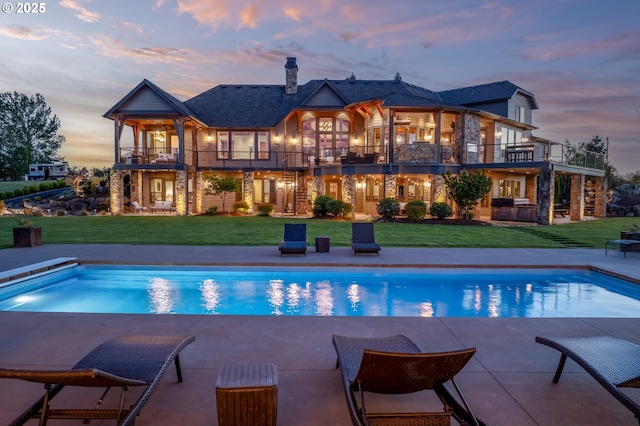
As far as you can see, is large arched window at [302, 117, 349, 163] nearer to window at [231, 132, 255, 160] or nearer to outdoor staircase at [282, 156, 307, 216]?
outdoor staircase at [282, 156, 307, 216]

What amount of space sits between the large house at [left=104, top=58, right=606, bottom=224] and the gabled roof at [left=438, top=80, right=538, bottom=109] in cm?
8

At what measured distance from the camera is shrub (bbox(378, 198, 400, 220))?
69.1 feet

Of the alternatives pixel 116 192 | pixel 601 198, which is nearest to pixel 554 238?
pixel 601 198

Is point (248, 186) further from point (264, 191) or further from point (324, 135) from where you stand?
point (324, 135)

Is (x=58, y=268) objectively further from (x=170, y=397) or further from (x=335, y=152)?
(x=335, y=152)

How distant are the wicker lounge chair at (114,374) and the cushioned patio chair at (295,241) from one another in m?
7.21

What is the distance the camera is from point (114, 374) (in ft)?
9.57

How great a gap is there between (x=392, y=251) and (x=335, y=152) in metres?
15.7

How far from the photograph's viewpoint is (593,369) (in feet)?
9.98

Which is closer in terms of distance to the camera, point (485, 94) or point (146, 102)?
point (146, 102)

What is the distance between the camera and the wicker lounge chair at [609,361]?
2.84 meters

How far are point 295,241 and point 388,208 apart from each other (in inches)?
418

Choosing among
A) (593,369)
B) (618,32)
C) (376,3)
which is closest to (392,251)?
(593,369)

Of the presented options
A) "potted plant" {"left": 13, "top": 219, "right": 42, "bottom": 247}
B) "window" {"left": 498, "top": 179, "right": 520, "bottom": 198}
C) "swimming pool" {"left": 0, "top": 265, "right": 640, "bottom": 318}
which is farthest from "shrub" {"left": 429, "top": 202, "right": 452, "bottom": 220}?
"potted plant" {"left": 13, "top": 219, "right": 42, "bottom": 247}
